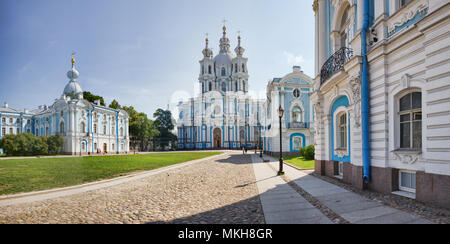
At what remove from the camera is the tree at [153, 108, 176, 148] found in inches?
2603

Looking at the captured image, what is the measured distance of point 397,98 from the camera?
21.1ft

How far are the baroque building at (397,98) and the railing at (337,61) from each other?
52mm

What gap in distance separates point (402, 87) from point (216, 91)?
56817mm

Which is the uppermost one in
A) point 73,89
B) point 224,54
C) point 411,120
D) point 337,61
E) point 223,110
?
point 224,54

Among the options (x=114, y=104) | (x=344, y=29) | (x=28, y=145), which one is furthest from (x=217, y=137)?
(x=344, y=29)

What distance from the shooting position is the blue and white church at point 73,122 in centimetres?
3759

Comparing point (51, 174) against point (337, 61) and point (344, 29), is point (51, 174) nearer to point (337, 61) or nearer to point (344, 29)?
point (337, 61)

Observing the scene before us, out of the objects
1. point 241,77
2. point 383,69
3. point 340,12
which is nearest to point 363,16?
point 383,69

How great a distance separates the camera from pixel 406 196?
5812mm

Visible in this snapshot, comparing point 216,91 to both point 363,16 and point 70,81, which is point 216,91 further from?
point 363,16

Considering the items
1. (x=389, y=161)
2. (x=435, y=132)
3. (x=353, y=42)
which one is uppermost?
(x=353, y=42)

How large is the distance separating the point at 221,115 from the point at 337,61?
5169 cm

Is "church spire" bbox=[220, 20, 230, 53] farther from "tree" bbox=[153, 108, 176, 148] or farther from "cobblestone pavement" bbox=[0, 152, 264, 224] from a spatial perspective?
"cobblestone pavement" bbox=[0, 152, 264, 224]

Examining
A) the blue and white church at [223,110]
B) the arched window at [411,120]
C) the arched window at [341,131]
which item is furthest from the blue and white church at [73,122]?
the arched window at [411,120]
